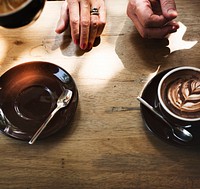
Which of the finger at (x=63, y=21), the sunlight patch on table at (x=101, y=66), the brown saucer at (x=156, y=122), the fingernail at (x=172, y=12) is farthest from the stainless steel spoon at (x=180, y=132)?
the finger at (x=63, y=21)

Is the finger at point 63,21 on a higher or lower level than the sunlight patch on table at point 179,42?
higher

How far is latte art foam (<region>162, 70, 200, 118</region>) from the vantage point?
3.32ft

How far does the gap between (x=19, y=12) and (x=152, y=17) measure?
0.50m

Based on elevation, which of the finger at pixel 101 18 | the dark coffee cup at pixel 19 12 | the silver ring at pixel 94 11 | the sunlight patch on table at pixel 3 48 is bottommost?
the sunlight patch on table at pixel 3 48

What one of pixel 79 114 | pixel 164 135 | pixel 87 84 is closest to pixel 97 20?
pixel 87 84

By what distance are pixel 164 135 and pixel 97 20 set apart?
461 millimetres

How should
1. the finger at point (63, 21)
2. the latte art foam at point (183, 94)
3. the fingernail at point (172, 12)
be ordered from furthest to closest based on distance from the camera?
the finger at point (63, 21)
the fingernail at point (172, 12)
the latte art foam at point (183, 94)

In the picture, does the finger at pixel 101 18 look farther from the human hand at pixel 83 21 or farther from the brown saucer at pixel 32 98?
the brown saucer at pixel 32 98

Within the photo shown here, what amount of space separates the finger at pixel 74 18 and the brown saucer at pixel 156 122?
304mm

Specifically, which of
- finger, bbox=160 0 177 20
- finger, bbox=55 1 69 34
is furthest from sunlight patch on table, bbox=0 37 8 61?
finger, bbox=160 0 177 20

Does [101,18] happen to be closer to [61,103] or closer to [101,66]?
[101,66]

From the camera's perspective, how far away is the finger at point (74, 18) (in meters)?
1.20

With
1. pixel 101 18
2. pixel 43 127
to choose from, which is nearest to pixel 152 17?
pixel 101 18

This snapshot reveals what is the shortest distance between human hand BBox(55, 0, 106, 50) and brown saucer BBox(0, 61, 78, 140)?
142 mm
